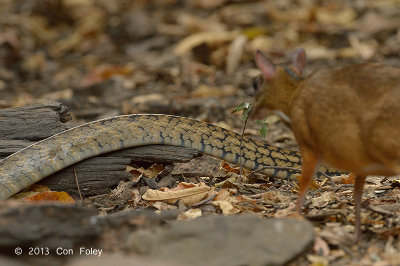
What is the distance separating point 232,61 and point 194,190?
697cm

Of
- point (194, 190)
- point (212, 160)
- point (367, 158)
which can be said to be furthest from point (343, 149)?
point (212, 160)

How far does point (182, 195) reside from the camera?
211 inches

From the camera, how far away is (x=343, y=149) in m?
3.56

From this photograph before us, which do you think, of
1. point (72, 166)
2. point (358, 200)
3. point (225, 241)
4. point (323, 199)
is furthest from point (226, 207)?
point (72, 166)

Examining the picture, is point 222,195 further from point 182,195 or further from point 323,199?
point 323,199

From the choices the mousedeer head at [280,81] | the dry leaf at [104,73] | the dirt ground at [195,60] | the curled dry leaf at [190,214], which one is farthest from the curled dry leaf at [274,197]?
the dry leaf at [104,73]

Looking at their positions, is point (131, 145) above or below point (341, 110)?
below

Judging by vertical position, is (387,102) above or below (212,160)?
above

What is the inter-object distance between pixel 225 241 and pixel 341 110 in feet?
3.50

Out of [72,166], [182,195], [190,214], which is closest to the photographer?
[190,214]

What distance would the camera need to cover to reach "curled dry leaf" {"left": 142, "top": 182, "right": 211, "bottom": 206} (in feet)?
17.5

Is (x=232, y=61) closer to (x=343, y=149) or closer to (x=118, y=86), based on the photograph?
(x=118, y=86)

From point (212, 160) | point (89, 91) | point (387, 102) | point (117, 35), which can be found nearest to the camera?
point (387, 102)

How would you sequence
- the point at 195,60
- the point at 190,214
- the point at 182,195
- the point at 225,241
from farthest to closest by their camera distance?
the point at 195,60
the point at 182,195
the point at 190,214
the point at 225,241
